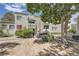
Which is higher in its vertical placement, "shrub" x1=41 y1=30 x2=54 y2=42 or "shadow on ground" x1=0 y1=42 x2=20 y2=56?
"shrub" x1=41 y1=30 x2=54 y2=42

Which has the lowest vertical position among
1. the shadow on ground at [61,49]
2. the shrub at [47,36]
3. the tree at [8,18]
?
the shadow on ground at [61,49]

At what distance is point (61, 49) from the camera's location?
2.19 m

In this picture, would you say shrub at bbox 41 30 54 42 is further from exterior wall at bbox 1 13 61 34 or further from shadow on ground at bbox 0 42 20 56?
shadow on ground at bbox 0 42 20 56

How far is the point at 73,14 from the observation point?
2.18 meters

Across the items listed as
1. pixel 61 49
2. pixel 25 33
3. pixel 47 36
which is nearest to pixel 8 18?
pixel 25 33

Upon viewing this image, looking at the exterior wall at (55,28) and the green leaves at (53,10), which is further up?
the green leaves at (53,10)

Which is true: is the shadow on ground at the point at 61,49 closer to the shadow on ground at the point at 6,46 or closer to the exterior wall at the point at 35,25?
the exterior wall at the point at 35,25

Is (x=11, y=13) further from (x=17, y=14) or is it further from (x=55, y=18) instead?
(x=55, y=18)

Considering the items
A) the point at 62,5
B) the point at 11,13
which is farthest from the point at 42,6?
the point at 11,13

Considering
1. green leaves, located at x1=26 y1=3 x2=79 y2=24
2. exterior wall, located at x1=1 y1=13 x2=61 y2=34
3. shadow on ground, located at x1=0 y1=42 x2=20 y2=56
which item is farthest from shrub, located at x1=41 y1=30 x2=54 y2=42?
shadow on ground, located at x1=0 y1=42 x2=20 y2=56

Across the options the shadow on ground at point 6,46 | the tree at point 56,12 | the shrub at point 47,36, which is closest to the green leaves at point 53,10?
the tree at point 56,12

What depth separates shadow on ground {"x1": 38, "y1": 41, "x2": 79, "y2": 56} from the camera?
2.18 metres

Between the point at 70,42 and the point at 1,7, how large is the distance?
0.96 metres

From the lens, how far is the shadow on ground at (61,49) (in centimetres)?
218
